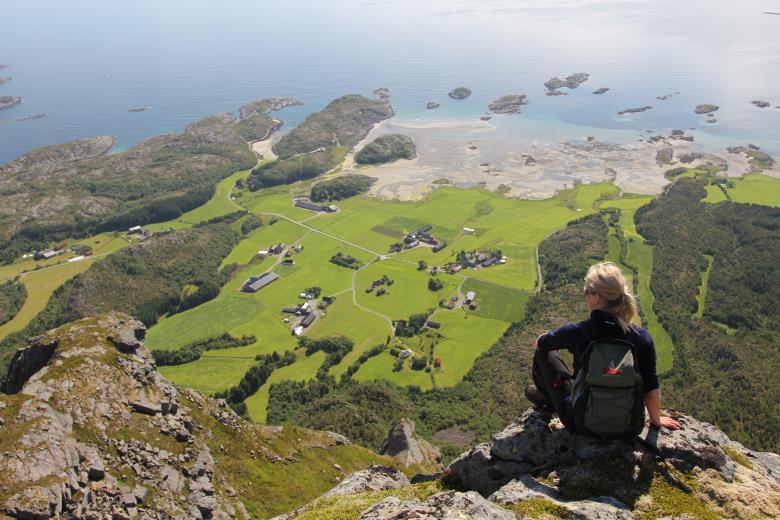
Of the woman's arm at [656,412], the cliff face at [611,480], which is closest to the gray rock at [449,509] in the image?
the cliff face at [611,480]

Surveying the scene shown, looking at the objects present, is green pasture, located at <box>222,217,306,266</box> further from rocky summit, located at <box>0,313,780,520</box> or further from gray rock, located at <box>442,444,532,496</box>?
gray rock, located at <box>442,444,532,496</box>

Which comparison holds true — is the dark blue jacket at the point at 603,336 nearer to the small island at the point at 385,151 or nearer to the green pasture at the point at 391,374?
the green pasture at the point at 391,374

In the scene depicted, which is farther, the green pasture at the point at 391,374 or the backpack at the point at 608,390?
the green pasture at the point at 391,374

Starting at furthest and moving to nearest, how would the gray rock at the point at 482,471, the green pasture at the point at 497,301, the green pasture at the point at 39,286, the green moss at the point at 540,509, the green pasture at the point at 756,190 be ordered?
the green pasture at the point at 756,190 → the green pasture at the point at 39,286 → the green pasture at the point at 497,301 → the gray rock at the point at 482,471 → the green moss at the point at 540,509

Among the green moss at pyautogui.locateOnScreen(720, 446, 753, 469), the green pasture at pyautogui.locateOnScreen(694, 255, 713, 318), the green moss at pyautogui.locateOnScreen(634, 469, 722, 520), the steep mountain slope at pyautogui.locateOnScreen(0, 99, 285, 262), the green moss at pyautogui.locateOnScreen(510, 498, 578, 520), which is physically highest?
the green moss at pyautogui.locateOnScreen(634, 469, 722, 520)

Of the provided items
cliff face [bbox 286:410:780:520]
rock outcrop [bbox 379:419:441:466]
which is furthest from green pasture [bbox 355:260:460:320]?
cliff face [bbox 286:410:780:520]

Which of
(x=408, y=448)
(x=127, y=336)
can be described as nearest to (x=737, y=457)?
(x=408, y=448)
